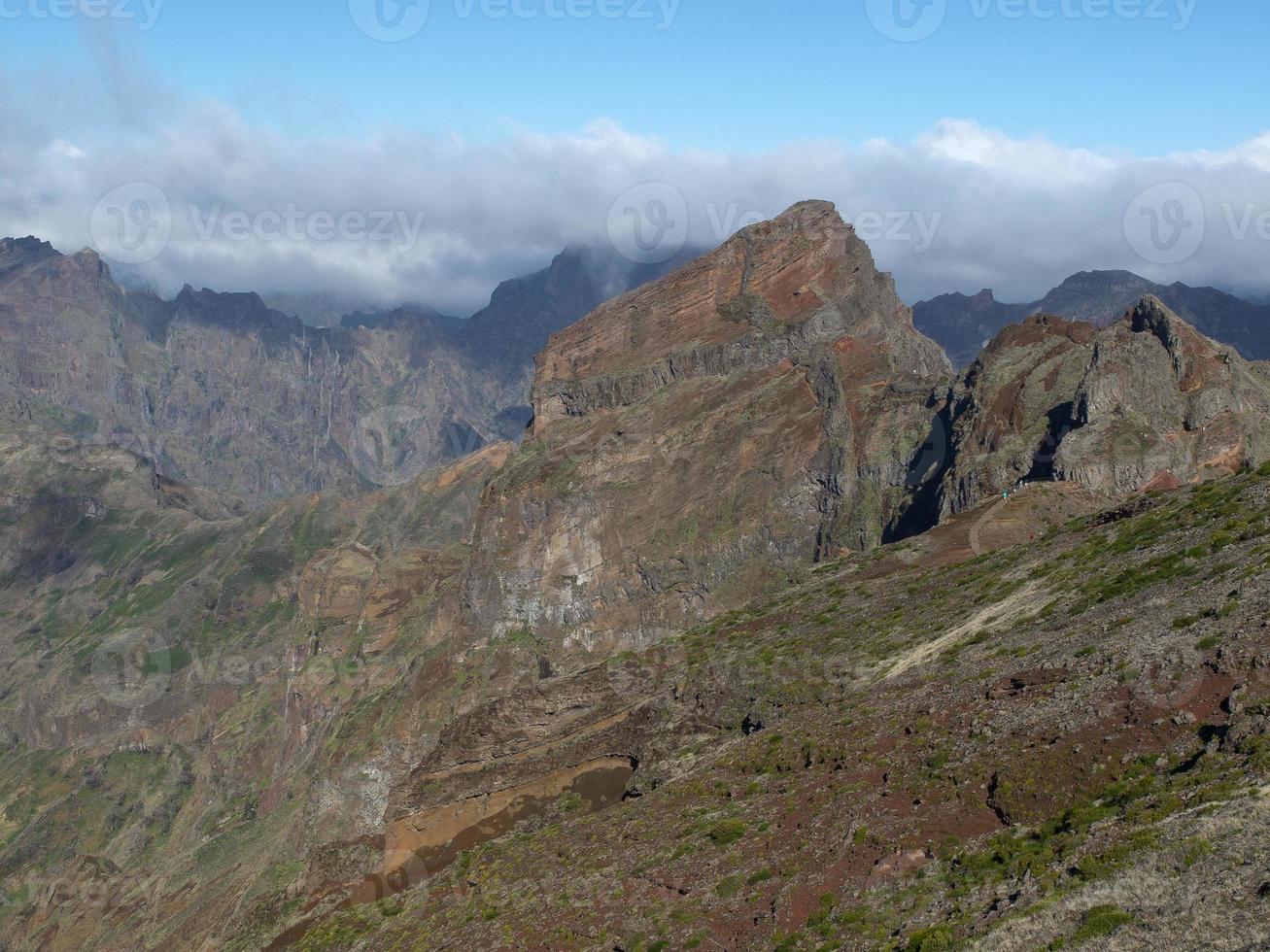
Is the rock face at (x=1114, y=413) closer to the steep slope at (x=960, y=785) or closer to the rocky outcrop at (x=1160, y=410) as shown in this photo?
the rocky outcrop at (x=1160, y=410)

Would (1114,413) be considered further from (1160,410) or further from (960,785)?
(960,785)

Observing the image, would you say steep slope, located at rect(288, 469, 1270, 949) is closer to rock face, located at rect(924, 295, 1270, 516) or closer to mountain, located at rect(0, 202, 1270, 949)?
mountain, located at rect(0, 202, 1270, 949)

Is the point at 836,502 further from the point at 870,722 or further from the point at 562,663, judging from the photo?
the point at 870,722

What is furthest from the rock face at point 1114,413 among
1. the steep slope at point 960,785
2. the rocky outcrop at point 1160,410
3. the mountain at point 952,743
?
the steep slope at point 960,785

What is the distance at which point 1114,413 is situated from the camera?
4363 inches

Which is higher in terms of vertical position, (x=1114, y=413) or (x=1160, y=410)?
(x=1114, y=413)

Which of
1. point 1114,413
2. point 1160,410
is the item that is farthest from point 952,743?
point 1160,410

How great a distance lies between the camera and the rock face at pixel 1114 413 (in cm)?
10569

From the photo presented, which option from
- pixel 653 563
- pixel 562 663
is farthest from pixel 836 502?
pixel 562 663

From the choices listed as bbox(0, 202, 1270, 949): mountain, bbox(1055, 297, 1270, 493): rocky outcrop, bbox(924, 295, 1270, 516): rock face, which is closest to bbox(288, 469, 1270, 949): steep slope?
bbox(0, 202, 1270, 949): mountain

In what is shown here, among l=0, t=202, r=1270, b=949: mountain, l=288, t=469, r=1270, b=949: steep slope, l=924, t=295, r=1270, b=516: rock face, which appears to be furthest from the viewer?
l=924, t=295, r=1270, b=516: rock face

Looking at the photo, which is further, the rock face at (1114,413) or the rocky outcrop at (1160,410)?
the rock face at (1114,413)

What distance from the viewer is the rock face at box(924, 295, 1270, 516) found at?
106m

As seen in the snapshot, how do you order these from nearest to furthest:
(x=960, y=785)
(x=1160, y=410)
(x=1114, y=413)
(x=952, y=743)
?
(x=960, y=785) < (x=952, y=743) < (x=1114, y=413) < (x=1160, y=410)
